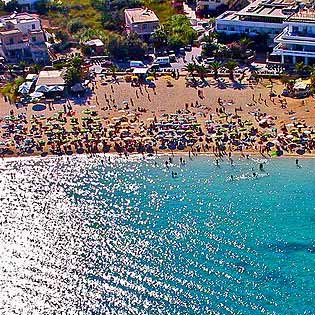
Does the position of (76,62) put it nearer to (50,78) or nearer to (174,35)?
(50,78)

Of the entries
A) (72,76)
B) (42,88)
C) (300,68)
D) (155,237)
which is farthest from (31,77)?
(155,237)

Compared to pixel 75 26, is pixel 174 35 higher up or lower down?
lower down

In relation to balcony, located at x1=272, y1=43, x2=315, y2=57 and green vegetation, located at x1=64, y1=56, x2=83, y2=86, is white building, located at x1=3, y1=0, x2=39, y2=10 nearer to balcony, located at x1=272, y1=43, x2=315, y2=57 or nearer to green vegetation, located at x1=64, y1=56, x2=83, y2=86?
green vegetation, located at x1=64, y1=56, x2=83, y2=86

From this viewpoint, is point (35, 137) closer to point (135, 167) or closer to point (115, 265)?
point (135, 167)

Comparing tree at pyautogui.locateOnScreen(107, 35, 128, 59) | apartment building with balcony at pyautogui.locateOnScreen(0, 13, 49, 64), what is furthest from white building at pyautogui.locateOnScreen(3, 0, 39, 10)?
tree at pyautogui.locateOnScreen(107, 35, 128, 59)

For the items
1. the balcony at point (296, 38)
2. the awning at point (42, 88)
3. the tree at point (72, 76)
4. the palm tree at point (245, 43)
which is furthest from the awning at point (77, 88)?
Result: the balcony at point (296, 38)

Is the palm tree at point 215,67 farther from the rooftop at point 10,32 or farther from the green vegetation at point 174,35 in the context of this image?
the rooftop at point 10,32

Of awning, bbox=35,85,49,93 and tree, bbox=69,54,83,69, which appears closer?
awning, bbox=35,85,49,93
